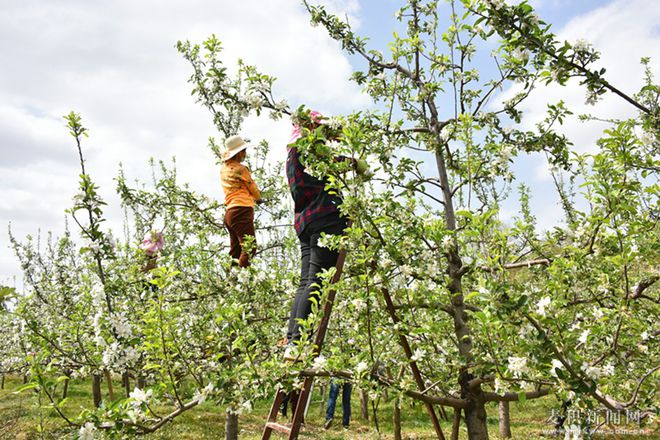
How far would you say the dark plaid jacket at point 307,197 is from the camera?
3865mm

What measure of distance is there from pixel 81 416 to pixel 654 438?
7.72m

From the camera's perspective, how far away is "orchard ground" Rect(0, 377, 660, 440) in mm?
7363

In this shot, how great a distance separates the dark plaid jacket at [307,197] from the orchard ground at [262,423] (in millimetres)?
4162

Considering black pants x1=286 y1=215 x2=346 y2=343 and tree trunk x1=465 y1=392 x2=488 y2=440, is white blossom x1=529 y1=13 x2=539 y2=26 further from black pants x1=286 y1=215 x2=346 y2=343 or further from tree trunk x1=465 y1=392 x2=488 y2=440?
tree trunk x1=465 y1=392 x2=488 y2=440

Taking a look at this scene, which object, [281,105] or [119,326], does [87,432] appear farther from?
[281,105]

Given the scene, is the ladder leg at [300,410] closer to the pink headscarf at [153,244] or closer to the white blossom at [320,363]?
the white blossom at [320,363]

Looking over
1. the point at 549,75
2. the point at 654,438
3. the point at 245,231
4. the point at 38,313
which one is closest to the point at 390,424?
the point at 654,438

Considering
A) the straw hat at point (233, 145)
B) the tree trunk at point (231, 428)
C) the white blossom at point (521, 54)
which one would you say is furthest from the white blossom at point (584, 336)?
the tree trunk at point (231, 428)

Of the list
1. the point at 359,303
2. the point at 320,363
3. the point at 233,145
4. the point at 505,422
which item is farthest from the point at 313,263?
the point at 505,422

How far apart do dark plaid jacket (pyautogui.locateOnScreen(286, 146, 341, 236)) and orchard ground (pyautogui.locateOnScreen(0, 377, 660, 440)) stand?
4162 millimetres

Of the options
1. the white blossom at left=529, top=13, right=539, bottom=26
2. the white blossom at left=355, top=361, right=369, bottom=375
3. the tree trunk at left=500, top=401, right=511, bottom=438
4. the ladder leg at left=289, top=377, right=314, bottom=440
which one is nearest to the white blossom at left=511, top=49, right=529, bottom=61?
the white blossom at left=529, top=13, right=539, bottom=26

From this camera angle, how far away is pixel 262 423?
29.9 feet

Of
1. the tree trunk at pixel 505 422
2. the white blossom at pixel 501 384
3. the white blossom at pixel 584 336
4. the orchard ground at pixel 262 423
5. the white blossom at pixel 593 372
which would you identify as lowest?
the orchard ground at pixel 262 423

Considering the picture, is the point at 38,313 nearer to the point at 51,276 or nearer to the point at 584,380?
the point at 51,276
